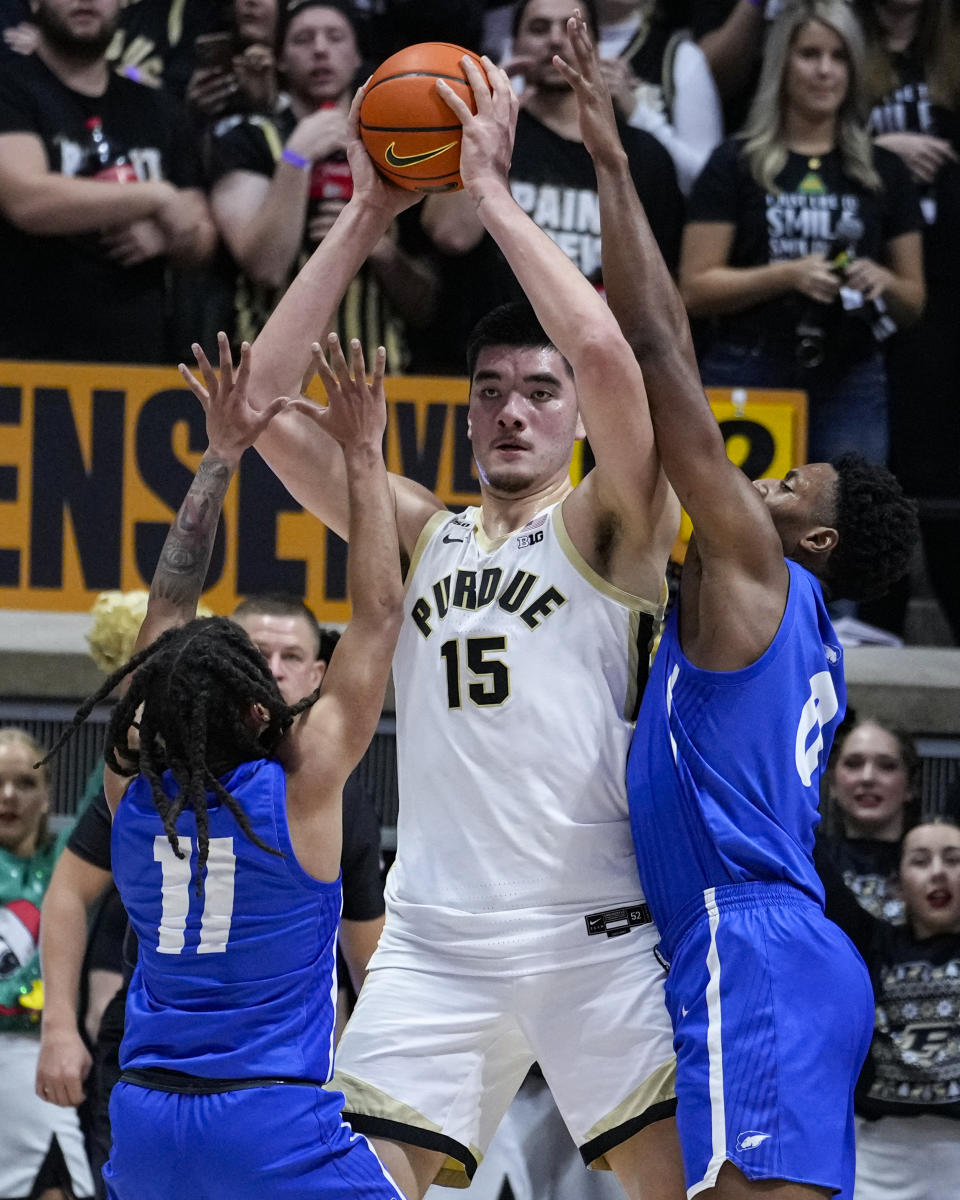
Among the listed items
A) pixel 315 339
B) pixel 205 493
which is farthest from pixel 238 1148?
pixel 315 339

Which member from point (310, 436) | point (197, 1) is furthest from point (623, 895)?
point (197, 1)

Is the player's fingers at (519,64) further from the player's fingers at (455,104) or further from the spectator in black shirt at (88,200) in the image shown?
the player's fingers at (455,104)

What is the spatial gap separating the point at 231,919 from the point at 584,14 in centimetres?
476

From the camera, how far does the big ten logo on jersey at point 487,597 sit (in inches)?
152

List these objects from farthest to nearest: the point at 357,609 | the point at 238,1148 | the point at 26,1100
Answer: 1. the point at 26,1100
2. the point at 357,609
3. the point at 238,1148

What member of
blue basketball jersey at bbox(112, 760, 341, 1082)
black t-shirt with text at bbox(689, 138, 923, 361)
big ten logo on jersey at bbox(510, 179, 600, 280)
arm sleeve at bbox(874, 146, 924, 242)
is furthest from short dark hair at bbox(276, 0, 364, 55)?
blue basketball jersey at bbox(112, 760, 341, 1082)

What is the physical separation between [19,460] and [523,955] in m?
4.00

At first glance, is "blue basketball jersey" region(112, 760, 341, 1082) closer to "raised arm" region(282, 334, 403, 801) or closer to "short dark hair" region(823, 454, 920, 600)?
"raised arm" region(282, 334, 403, 801)

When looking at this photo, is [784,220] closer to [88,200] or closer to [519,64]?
[519,64]

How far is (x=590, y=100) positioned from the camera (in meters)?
3.86

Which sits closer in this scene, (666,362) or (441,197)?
(666,362)

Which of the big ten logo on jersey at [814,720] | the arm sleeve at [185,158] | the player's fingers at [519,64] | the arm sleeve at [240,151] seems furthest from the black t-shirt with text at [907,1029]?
the arm sleeve at [185,158]

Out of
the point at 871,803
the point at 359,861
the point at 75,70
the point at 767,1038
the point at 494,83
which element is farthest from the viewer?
the point at 75,70

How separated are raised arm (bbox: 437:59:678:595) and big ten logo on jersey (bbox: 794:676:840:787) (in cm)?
42
